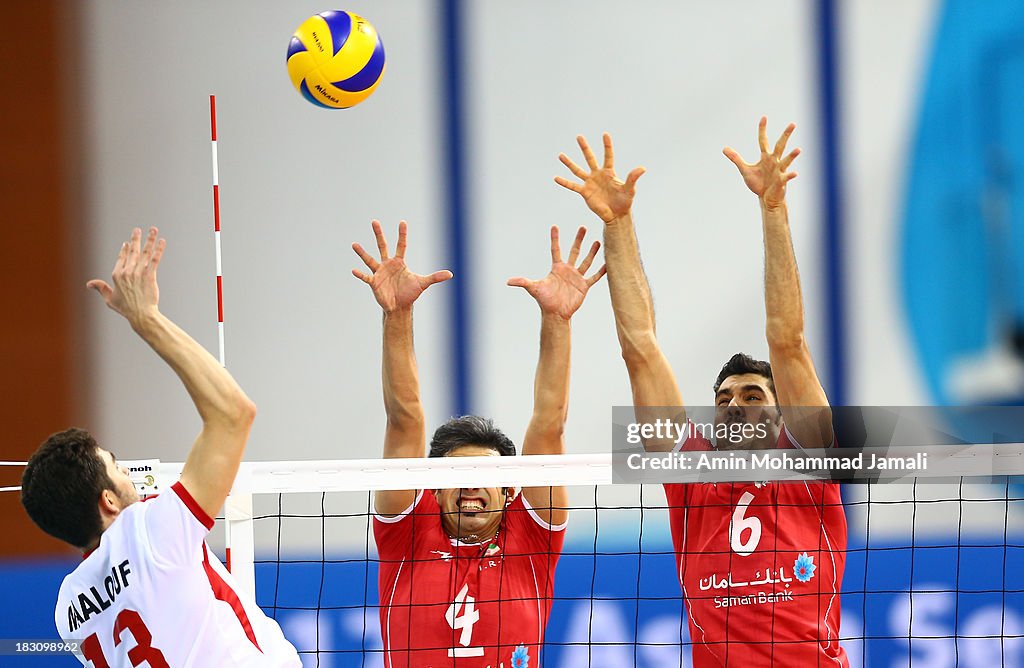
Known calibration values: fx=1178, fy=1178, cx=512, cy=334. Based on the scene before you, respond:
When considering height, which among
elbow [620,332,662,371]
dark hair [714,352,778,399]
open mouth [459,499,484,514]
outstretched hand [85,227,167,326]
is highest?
outstretched hand [85,227,167,326]

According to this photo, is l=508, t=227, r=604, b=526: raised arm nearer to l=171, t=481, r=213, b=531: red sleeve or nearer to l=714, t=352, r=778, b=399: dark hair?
l=714, t=352, r=778, b=399: dark hair

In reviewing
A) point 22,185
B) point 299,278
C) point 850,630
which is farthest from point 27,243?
point 850,630

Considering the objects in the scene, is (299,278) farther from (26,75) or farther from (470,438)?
(470,438)

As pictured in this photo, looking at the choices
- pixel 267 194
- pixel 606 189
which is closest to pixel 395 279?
pixel 606 189

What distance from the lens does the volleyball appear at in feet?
14.9

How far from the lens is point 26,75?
740cm

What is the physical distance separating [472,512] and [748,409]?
1.06 metres

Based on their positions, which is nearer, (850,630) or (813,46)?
(850,630)

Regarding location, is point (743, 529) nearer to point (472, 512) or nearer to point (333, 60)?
point (472, 512)

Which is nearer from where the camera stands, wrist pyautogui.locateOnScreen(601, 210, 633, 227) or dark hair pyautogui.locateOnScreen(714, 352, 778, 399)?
wrist pyautogui.locateOnScreen(601, 210, 633, 227)

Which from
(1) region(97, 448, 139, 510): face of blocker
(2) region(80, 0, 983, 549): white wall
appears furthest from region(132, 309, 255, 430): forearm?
(2) region(80, 0, 983, 549): white wall

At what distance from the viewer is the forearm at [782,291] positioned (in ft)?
12.4

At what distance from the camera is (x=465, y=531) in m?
3.94

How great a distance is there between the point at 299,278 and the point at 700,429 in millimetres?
3865
